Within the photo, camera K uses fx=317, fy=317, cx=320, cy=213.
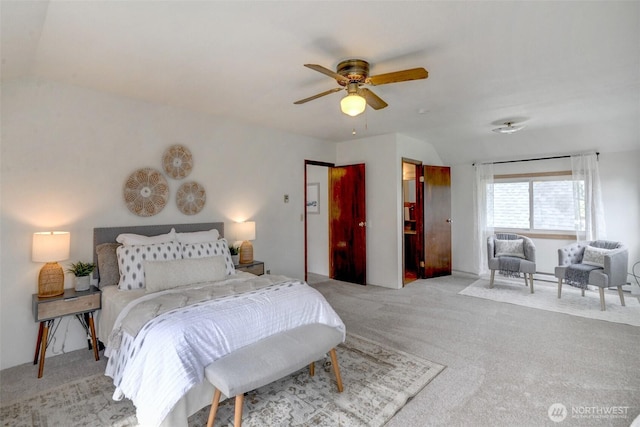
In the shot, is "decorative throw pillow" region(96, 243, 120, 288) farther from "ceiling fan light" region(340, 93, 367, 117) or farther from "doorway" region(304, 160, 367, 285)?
"doorway" region(304, 160, 367, 285)

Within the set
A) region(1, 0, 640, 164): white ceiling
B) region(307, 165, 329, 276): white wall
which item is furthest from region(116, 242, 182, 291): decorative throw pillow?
region(307, 165, 329, 276): white wall

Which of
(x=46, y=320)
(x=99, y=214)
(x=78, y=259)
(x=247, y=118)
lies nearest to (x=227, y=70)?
(x=247, y=118)

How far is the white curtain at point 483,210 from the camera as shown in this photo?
605cm

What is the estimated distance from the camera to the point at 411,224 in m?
6.80

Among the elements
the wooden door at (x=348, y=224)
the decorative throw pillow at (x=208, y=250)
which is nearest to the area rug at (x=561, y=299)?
the wooden door at (x=348, y=224)

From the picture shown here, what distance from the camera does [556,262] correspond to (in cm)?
561

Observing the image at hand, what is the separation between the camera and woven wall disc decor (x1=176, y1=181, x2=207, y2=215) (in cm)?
389

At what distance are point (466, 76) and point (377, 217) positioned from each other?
292cm

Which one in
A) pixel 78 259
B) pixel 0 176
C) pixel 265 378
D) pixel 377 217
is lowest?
pixel 265 378

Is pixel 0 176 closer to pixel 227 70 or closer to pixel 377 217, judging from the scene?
pixel 227 70

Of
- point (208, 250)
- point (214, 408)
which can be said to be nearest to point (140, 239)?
point (208, 250)

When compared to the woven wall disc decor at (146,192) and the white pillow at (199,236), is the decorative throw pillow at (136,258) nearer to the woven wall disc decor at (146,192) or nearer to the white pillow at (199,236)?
the white pillow at (199,236)

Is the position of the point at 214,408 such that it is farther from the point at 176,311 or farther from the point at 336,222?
the point at 336,222

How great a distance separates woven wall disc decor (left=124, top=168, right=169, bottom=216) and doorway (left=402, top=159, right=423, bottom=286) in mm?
3707
